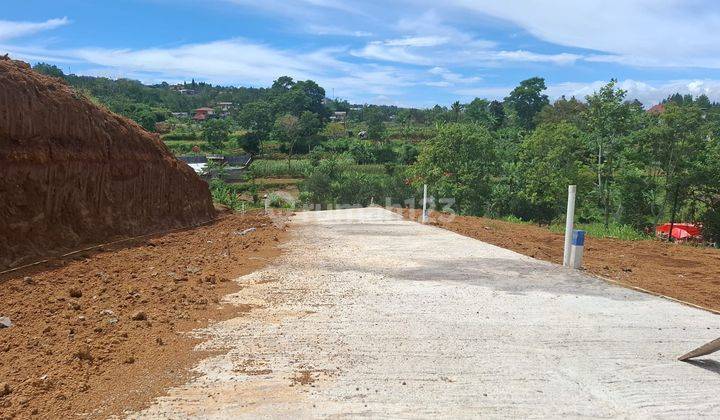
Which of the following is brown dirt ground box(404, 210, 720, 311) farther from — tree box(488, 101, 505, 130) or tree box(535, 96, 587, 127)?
tree box(488, 101, 505, 130)

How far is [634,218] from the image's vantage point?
77.0ft

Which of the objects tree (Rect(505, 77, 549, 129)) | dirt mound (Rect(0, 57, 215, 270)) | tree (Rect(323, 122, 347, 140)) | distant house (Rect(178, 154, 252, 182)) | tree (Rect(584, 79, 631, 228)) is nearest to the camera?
dirt mound (Rect(0, 57, 215, 270))

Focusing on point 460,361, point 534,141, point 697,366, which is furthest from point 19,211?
point 534,141

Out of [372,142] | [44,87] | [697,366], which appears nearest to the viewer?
[697,366]

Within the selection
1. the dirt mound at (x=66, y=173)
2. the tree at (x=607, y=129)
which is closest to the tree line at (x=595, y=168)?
the tree at (x=607, y=129)

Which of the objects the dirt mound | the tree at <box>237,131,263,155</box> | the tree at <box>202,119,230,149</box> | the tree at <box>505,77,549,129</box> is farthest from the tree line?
the tree at <box>505,77,549,129</box>

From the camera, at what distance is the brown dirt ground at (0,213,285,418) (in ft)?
11.2

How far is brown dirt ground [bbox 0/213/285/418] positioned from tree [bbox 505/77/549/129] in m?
80.6

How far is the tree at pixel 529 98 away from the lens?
81.6 meters

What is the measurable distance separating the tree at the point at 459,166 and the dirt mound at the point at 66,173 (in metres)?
16.3

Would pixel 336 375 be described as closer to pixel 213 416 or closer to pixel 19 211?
pixel 213 416

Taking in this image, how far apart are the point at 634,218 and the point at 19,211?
24.4m

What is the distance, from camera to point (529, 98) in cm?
8281

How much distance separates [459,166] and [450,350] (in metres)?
22.7
